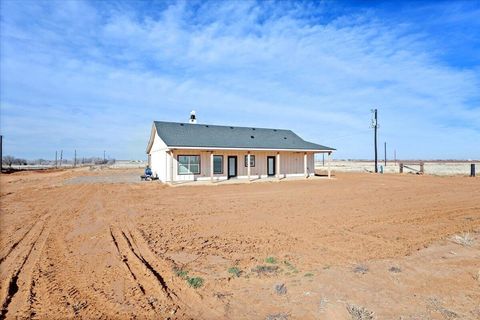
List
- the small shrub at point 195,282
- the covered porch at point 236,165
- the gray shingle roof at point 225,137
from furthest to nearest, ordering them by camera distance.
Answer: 1. the gray shingle roof at point 225,137
2. the covered porch at point 236,165
3. the small shrub at point 195,282

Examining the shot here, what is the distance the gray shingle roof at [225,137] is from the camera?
20.0 meters

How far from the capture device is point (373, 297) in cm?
382

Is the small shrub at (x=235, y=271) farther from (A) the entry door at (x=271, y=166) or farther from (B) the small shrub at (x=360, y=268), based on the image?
(A) the entry door at (x=271, y=166)

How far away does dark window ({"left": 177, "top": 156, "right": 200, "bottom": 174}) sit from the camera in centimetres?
1953

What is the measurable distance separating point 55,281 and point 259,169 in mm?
19228

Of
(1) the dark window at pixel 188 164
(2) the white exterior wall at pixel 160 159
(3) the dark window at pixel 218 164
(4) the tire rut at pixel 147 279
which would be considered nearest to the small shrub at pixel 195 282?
(4) the tire rut at pixel 147 279

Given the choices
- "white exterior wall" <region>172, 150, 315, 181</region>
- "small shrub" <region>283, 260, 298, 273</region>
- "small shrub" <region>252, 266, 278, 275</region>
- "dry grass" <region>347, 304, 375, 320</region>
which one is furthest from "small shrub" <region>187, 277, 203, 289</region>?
"white exterior wall" <region>172, 150, 315, 181</region>

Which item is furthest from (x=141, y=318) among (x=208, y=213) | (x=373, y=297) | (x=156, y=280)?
(x=208, y=213)

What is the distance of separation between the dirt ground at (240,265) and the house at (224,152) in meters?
10.2

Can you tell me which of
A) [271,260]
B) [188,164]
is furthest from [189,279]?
[188,164]

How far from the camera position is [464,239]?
6355 millimetres

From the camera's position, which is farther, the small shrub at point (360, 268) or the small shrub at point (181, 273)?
the small shrub at point (360, 268)

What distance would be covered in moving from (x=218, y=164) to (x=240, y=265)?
53.8ft

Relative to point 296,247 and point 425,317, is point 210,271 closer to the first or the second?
point 296,247
